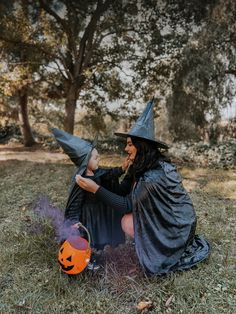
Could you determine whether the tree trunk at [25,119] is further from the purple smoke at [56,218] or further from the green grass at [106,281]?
the green grass at [106,281]

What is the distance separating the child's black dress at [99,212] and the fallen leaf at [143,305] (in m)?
0.72

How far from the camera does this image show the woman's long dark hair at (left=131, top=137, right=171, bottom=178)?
Result: 291 cm

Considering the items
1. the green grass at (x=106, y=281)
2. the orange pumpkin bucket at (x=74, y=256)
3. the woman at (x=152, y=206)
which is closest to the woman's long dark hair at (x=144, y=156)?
the woman at (x=152, y=206)

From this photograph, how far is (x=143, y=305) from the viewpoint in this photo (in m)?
2.55

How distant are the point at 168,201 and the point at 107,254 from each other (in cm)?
80

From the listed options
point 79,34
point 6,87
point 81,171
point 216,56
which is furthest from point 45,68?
point 81,171

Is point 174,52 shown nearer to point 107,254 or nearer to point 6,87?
point 6,87

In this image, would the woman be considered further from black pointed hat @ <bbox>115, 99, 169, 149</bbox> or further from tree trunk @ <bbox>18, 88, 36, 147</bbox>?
tree trunk @ <bbox>18, 88, 36, 147</bbox>

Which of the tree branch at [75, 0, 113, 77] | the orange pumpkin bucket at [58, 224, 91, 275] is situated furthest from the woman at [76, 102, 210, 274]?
the tree branch at [75, 0, 113, 77]

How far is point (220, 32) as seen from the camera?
795 cm

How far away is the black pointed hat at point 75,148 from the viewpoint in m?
2.95

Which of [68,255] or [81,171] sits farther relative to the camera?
[81,171]

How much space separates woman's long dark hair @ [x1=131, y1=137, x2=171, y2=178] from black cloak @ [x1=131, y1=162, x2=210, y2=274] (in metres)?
0.06

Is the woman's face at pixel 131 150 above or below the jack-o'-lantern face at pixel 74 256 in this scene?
above
